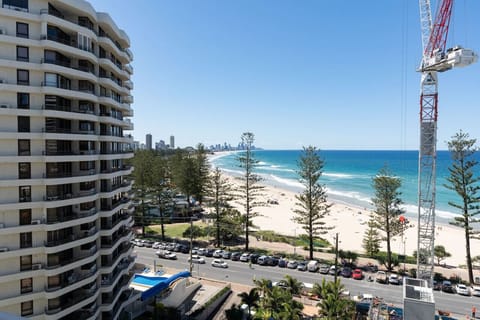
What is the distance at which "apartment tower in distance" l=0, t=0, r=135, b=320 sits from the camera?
16031 millimetres

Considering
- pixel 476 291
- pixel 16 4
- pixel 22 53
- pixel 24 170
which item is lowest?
pixel 476 291

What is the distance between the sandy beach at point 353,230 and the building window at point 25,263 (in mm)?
35852

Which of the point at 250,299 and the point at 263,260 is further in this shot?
the point at 263,260

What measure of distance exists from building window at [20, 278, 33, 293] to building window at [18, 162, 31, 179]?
5.79 m

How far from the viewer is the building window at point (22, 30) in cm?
1639

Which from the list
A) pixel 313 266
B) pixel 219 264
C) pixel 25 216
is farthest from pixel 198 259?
pixel 25 216

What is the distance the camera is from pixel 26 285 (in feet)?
54.1

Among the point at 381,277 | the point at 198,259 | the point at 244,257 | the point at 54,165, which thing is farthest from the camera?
the point at 244,257

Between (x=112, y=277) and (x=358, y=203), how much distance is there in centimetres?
7644

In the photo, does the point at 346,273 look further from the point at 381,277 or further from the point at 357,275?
the point at 381,277

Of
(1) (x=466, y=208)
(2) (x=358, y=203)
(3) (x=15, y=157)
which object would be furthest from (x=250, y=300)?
(2) (x=358, y=203)

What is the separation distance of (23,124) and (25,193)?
3.90m

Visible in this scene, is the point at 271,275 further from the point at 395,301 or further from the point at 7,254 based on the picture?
the point at 7,254

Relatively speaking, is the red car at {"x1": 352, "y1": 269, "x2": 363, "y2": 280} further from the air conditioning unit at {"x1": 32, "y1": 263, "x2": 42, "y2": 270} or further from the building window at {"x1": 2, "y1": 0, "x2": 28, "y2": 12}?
the building window at {"x1": 2, "y1": 0, "x2": 28, "y2": 12}
